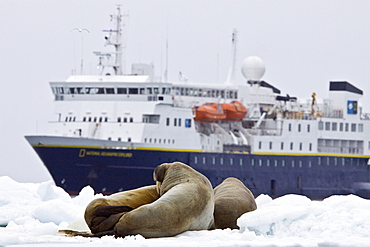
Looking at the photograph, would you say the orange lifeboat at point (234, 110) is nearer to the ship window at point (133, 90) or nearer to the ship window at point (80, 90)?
the ship window at point (133, 90)

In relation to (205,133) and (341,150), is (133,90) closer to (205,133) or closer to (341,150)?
(205,133)

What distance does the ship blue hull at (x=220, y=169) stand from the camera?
4200 centimetres

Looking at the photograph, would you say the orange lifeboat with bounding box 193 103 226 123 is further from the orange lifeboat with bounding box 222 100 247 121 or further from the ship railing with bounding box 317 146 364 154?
the ship railing with bounding box 317 146 364 154

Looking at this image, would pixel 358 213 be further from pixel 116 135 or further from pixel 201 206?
pixel 116 135

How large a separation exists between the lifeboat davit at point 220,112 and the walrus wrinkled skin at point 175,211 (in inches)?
1212

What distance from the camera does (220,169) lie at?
44844mm

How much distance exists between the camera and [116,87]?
143 feet

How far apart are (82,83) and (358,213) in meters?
31.5

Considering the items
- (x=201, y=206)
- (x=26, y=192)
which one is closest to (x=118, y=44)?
(x=26, y=192)

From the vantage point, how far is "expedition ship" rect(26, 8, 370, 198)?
4212 cm

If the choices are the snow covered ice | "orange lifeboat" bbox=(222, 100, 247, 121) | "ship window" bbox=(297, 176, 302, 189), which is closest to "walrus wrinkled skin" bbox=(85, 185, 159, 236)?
the snow covered ice

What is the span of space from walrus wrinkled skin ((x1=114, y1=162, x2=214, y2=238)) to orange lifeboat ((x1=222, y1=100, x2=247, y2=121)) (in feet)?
103

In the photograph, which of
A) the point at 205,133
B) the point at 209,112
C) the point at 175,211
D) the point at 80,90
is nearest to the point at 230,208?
the point at 175,211

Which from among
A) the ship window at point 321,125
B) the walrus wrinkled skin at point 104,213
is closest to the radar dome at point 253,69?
the ship window at point 321,125
